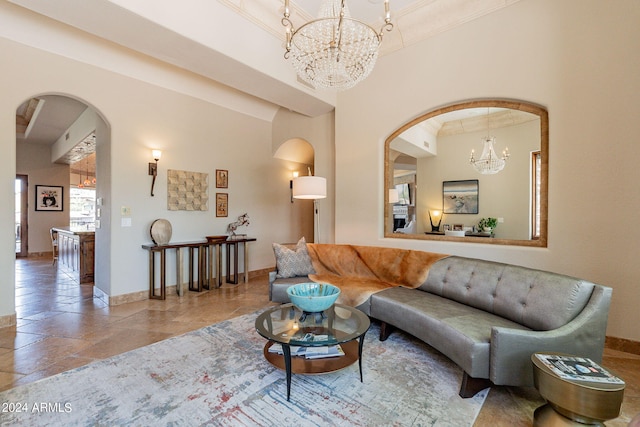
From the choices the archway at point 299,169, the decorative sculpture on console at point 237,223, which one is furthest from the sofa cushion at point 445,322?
the archway at point 299,169

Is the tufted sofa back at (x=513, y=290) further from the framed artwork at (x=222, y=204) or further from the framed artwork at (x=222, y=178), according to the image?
the framed artwork at (x=222, y=178)

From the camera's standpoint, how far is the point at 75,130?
6094 millimetres

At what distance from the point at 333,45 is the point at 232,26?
1.67 meters

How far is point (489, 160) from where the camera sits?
3.30 metres

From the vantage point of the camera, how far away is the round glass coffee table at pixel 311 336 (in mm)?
1870

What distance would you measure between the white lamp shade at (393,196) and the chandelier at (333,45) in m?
1.94

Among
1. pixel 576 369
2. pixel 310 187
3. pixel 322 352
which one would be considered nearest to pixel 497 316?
pixel 576 369

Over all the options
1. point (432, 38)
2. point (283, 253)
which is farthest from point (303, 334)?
point (432, 38)

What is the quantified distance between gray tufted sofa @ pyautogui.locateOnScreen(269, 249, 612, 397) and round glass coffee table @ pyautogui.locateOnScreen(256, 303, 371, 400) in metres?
0.58

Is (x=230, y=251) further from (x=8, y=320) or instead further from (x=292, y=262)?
(x=8, y=320)

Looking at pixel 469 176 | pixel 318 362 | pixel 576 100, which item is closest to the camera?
pixel 318 362

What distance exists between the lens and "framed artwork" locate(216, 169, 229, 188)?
16.9ft

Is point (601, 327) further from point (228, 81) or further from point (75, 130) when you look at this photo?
point (75, 130)

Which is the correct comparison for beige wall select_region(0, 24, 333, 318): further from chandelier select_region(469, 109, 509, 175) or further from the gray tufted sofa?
the gray tufted sofa
